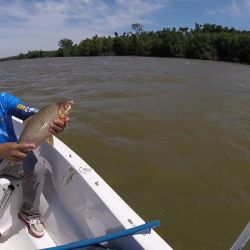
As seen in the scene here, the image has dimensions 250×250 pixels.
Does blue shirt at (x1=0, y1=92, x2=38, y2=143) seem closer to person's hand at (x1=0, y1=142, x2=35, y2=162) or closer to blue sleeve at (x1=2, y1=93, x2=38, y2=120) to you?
blue sleeve at (x1=2, y1=93, x2=38, y2=120)

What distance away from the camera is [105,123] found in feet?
26.6

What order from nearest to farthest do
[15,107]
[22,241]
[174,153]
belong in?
[15,107] < [22,241] < [174,153]

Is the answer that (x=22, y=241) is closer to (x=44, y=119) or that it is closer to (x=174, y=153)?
(x=44, y=119)

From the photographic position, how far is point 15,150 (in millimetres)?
2473

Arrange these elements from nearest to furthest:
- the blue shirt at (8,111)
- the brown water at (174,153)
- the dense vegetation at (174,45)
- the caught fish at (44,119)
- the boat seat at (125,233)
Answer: the boat seat at (125,233) → the caught fish at (44,119) → the blue shirt at (8,111) → the brown water at (174,153) → the dense vegetation at (174,45)

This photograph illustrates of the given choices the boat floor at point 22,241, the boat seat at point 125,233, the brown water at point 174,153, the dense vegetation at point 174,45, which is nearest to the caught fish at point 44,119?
the boat seat at point 125,233

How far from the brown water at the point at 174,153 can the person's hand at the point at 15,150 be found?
88.8 inches

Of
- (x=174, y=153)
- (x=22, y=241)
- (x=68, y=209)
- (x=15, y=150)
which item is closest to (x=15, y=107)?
(x=15, y=150)

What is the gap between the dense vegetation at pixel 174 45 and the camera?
146ft

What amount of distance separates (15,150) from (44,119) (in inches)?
12.0

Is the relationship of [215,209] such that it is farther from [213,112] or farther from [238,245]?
[213,112]

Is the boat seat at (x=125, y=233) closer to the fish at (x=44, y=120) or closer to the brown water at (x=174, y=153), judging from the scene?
the fish at (x=44, y=120)

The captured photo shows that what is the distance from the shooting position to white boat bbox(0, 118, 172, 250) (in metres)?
2.46

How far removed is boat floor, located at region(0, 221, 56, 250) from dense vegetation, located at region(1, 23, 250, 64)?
1644 inches
